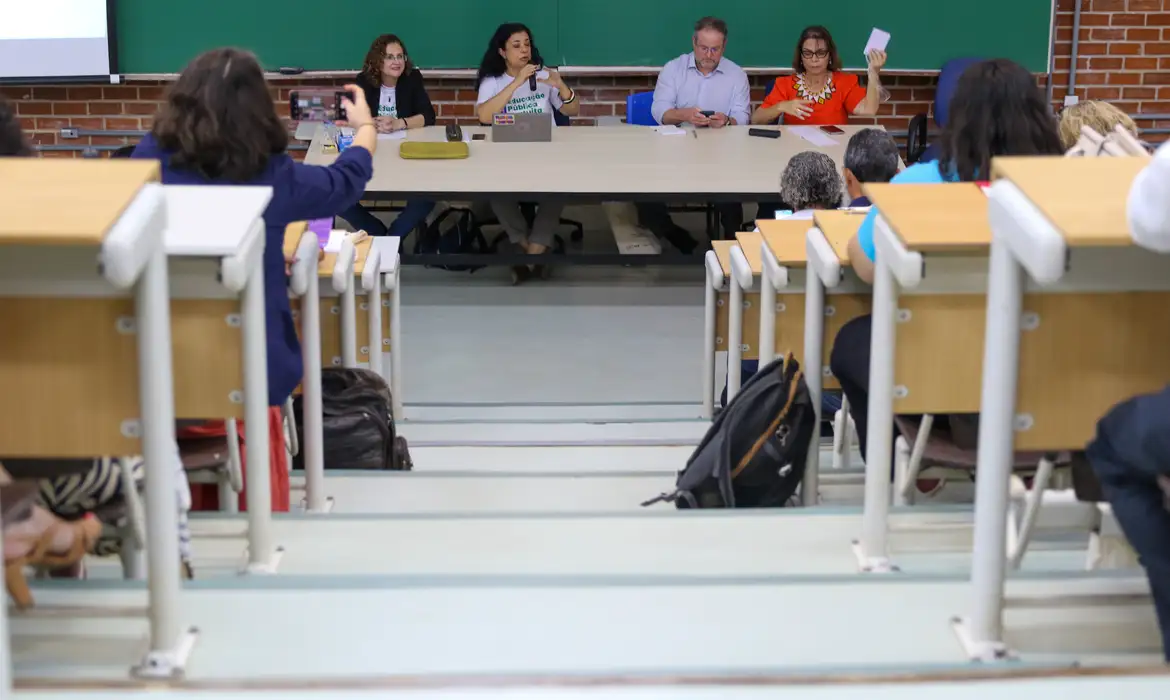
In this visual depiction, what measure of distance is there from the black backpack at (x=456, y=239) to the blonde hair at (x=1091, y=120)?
3165 mm

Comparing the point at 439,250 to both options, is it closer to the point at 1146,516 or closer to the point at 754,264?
the point at 754,264

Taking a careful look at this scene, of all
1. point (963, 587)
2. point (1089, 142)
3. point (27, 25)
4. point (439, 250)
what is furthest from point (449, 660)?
point (27, 25)

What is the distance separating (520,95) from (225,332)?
15.4 feet

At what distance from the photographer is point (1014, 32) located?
7.05 meters

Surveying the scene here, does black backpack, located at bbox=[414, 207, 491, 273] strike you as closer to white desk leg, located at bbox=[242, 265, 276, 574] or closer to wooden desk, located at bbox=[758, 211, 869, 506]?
wooden desk, located at bbox=[758, 211, 869, 506]


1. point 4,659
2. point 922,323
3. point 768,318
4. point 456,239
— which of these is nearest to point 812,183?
point 768,318

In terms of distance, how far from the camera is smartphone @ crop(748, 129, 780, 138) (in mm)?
6219

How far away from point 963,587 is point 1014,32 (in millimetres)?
5825

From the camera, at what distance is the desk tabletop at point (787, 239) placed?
9.59ft

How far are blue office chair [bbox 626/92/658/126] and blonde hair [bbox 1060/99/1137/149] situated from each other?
3.24 metres

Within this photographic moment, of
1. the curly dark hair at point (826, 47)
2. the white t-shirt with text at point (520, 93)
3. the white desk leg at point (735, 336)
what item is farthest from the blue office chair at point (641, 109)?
the white desk leg at point (735, 336)

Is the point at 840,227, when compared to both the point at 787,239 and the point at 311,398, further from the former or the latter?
the point at 311,398

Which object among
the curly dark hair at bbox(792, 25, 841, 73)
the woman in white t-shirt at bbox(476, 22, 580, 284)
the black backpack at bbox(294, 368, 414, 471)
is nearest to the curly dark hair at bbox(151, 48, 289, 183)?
the black backpack at bbox(294, 368, 414, 471)

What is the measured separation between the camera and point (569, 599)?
70.7 inches
